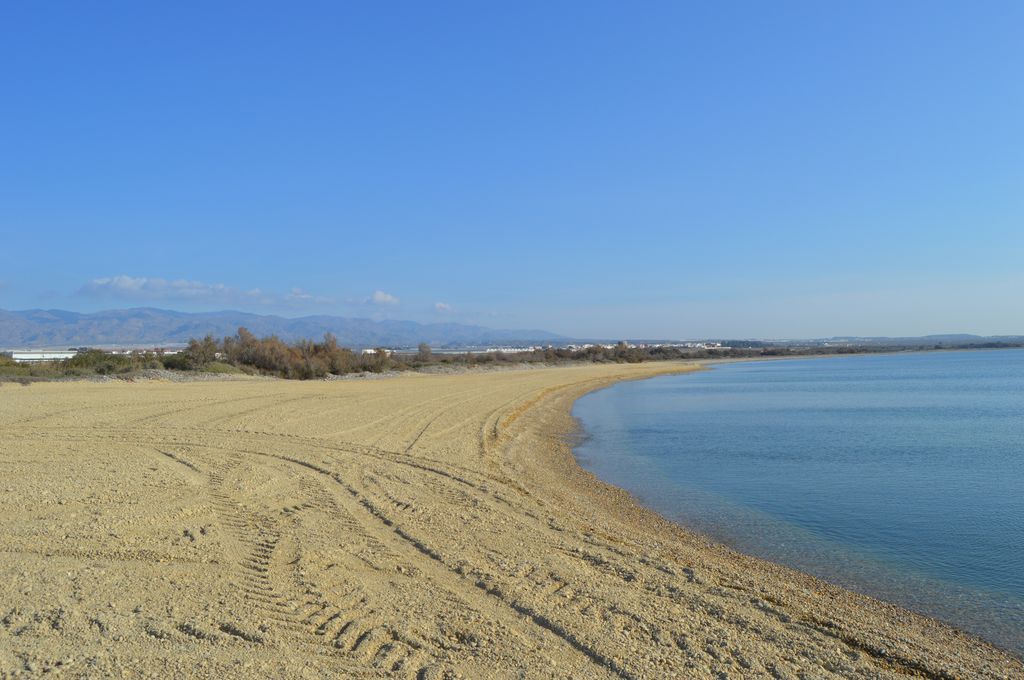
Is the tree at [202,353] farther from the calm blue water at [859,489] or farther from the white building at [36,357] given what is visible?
the calm blue water at [859,489]

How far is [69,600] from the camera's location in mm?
5285

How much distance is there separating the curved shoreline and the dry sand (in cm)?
3

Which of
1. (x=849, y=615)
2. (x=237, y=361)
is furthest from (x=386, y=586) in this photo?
(x=237, y=361)

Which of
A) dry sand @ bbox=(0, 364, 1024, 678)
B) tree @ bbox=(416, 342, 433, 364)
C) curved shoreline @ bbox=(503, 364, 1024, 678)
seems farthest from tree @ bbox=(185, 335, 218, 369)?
curved shoreline @ bbox=(503, 364, 1024, 678)

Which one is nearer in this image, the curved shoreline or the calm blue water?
the curved shoreline

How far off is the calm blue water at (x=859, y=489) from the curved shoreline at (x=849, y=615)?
0.29 metres

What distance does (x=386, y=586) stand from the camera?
601cm

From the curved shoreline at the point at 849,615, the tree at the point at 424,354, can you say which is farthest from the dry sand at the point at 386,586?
the tree at the point at 424,354

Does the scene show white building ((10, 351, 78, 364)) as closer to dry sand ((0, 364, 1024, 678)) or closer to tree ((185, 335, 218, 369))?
tree ((185, 335, 218, 369))

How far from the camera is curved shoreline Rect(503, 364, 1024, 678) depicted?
5.44 metres

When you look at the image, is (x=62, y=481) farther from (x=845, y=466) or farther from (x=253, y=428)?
(x=845, y=466)

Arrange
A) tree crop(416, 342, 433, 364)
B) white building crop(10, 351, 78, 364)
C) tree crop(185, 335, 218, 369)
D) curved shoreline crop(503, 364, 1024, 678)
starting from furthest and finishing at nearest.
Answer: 1. tree crop(416, 342, 433, 364)
2. tree crop(185, 335, 218, 369)
3. white building crop(10, 351, 78, 364)
4. curved shoreline crop(503, 364, 1024, 678)

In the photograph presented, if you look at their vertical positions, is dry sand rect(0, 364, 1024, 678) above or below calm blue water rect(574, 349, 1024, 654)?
above

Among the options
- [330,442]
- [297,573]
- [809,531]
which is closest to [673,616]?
[297,573]
